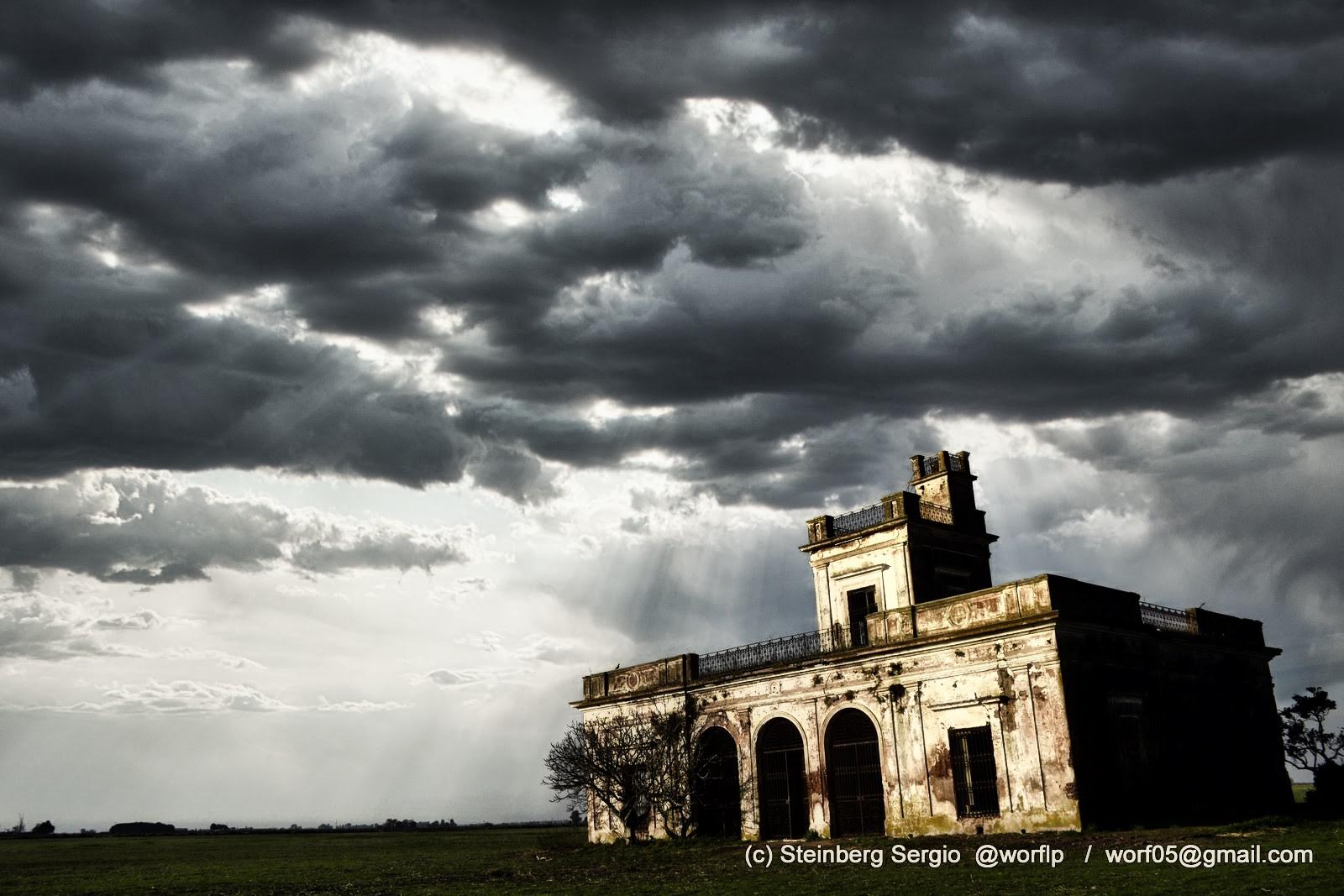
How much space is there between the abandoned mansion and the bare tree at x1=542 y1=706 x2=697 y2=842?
50 cm

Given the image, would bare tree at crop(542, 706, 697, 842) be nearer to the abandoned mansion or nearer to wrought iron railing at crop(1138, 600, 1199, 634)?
the abandoned mansion

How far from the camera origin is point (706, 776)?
103 ft

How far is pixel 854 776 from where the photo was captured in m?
28.1

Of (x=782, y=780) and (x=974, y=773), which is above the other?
(x=974, y=773)

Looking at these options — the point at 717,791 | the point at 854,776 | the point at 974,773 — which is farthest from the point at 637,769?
the point at 974,773

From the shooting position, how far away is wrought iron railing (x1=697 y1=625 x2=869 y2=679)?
30734mm

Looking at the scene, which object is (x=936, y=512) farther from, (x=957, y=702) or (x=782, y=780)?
(x=782, y=780)

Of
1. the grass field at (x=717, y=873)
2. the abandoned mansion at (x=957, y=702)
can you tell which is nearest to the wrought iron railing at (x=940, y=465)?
the abandoned mansion at (x=957, y=702)

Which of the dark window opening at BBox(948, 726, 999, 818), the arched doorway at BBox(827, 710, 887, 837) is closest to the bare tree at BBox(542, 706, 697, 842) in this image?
the arched doorway at BBox(827, 710, 887, 837)

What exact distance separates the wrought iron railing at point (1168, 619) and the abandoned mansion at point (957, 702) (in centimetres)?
7

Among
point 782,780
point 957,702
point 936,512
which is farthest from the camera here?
point 936,512

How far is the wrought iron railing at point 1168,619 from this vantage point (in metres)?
27.4

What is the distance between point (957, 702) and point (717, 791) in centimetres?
980

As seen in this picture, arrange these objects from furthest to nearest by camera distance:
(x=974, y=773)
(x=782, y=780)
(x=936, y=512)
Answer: (x=936, y=512), (x=782, y=780), (x=974, y=773)
